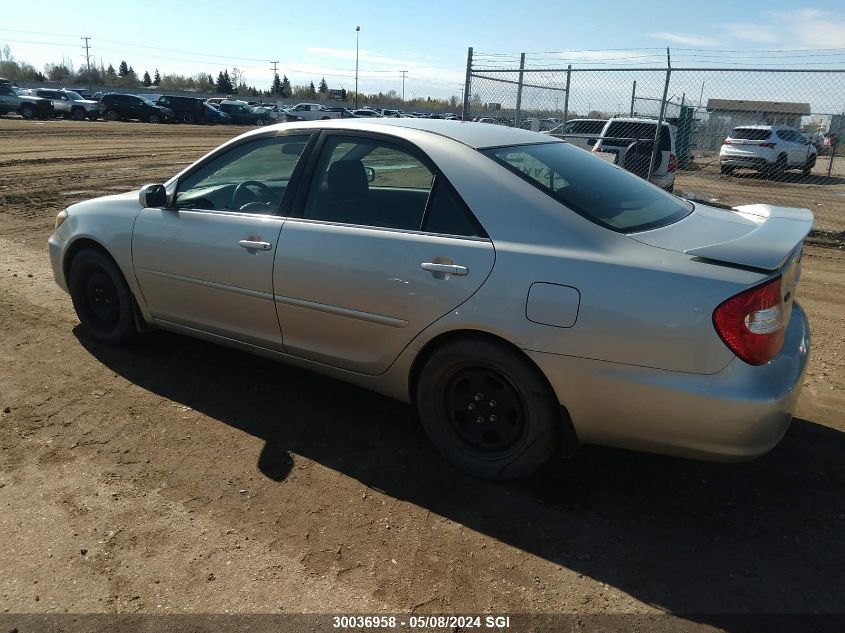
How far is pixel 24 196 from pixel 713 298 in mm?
11813

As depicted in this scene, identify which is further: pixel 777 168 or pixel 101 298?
pixel 777 168

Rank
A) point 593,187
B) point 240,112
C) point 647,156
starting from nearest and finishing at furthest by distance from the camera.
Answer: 1. point 593,187
2. point 647,156
3. point 240,112

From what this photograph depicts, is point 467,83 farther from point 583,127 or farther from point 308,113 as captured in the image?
point 308,113

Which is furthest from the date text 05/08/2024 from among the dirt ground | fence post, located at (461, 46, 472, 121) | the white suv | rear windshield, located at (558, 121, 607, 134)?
the white suv

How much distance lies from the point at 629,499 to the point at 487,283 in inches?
48.0

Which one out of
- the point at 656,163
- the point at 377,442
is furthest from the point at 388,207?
the point at 656,163

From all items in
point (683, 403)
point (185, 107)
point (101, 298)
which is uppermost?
point (185, 107)

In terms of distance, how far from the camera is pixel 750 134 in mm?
20312

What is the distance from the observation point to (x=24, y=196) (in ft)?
36.5

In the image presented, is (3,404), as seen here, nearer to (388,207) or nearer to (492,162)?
(388,207)

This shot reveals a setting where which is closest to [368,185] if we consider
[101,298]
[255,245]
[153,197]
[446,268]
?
[255,245]

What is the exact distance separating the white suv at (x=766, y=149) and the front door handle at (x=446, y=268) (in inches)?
729

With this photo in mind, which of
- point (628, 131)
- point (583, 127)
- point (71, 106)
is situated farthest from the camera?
point (71, 106)

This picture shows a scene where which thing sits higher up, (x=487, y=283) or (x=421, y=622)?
(x=487, y=283)
